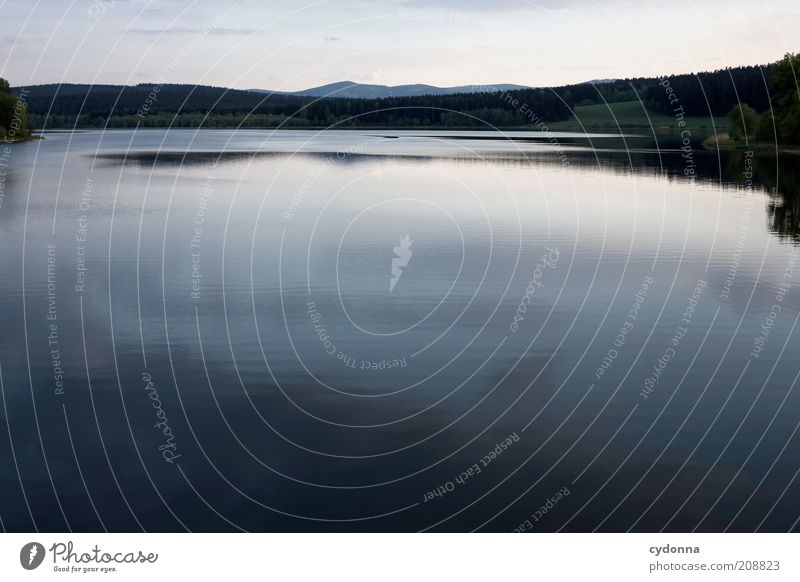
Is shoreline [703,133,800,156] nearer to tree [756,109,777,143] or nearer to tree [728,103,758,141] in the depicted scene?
tree [756,109,777,143]

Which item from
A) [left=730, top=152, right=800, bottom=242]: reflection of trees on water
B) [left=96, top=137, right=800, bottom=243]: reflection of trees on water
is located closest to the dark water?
[left=730, top=152, right=800, bottom=242]: reflection of trees on water

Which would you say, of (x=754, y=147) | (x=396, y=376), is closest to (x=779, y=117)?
(x=754, y=147)

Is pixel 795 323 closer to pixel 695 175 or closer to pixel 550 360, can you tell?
pixel 550 360

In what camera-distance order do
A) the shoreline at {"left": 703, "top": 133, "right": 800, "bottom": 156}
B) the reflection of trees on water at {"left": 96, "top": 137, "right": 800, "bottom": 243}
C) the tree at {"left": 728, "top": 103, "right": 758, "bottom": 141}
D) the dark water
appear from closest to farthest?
1. the dark water
2. the reflection of trees on water at {"left": 96, "top": 137, "right": 800, "bottom": 243}
3. the shoreline at {"left": 703, "top": 133, "right": 800, "bottom": 156}
4. the tree at {"left": 728, "top": 103, "right": 758, "bottom": 141}

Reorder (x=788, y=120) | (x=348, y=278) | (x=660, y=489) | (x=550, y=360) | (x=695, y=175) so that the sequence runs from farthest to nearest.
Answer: (x=788, y=120), (x=695, y=175), (x=348, y=278), (x=550, y=360), (x=660, y=489)

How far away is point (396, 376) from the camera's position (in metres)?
22.8

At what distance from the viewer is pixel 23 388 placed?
21.6 m

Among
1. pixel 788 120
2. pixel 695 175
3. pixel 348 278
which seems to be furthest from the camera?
pixel 788 120

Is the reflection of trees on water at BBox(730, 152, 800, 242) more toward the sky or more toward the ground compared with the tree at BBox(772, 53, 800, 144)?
more toward the ground

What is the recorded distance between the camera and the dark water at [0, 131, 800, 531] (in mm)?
16234

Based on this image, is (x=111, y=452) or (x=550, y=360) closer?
(x=111, y=452)

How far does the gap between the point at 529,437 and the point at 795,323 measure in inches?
Answer: 530

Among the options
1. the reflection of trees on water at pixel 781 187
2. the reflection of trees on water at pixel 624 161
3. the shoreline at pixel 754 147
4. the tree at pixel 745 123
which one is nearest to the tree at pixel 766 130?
the shoreline at pixel 754 147
